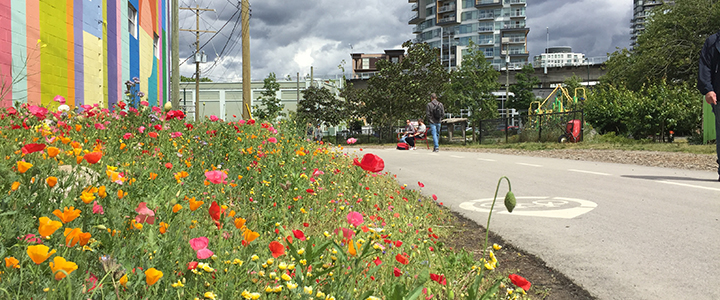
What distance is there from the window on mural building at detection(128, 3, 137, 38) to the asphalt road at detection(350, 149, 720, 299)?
35.1ft

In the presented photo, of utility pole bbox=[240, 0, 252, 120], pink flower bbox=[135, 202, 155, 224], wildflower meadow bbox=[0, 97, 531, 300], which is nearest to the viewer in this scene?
wildflower meadow bbox=[0, 97, 531, 300]

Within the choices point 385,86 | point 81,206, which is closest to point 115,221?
point 81,206

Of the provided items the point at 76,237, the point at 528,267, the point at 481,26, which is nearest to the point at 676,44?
the point at 528,267

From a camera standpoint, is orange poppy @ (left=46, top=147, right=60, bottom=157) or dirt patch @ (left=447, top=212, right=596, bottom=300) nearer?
orange poppy @ (left=46, top=147, right=60, bottom=157)

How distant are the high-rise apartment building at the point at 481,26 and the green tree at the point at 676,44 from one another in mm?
79854

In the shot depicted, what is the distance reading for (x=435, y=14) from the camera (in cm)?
11719

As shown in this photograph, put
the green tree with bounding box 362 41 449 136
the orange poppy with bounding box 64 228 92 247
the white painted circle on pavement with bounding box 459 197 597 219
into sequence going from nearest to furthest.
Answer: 1. the orange poppy with bounding box 64 228 92 247
2. the white painted circle on pavement with bounding box 459 197 597 219
3. the green tree with bounding box 362 41 449 136

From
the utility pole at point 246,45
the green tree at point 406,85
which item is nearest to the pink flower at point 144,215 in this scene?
the utility pole at point 246,45

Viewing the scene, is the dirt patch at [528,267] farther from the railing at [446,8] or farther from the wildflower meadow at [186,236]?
the railing at [446,8]

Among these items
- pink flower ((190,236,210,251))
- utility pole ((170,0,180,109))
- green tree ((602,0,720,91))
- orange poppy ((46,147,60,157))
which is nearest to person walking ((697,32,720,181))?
pink flower ((190,236,210,251))

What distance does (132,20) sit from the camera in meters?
15.5

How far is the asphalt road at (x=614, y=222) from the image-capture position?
3.02 meters

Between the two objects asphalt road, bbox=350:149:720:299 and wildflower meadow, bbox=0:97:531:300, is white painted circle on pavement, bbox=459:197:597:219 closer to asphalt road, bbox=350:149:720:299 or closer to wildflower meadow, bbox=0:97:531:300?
asphalt road, bbox=350:149:720:299

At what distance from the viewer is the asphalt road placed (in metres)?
3.02
